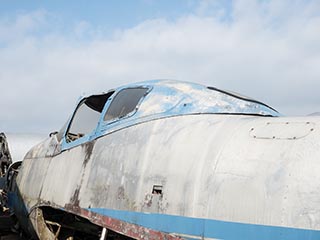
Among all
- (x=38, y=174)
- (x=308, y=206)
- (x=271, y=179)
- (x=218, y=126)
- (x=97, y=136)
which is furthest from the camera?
(x=38, y=174)

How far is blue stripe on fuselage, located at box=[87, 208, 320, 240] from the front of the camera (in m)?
3.22

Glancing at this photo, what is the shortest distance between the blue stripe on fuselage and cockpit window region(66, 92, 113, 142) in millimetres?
2075

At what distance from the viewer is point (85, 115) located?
6820 millimetres

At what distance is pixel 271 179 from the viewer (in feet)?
11.3

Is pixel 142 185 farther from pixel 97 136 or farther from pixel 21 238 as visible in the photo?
pixel 21 238

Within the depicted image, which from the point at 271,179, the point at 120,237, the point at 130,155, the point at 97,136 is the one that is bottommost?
the point at 120,237

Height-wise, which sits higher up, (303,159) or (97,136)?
(97,136)

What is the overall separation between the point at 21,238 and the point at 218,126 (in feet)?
19.7

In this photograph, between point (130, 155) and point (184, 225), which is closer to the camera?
point (184, 225)

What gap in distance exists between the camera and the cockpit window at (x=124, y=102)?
218 inches

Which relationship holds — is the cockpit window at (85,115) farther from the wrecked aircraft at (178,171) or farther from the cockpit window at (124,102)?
the cockpit window at (124,102)

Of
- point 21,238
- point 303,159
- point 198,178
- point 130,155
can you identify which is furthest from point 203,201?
point 21,238

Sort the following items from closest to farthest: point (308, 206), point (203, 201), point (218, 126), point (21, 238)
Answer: point (308, 206) → point (203, 201) → point (218, 126) → point (21, 238)

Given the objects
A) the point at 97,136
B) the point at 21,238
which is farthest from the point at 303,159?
the point at 21,238
